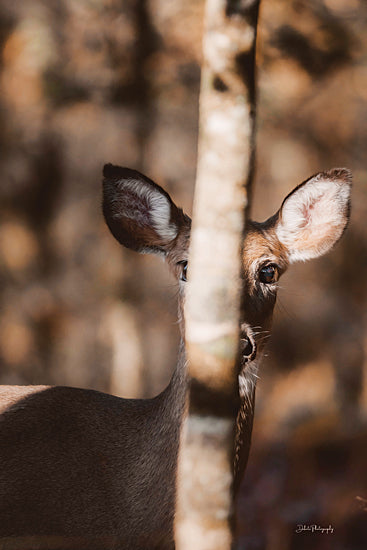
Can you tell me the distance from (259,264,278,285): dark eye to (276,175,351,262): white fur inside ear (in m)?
0.41

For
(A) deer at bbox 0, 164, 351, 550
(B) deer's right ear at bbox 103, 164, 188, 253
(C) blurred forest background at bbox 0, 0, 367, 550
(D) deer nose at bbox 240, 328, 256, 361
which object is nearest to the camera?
(D) deer nose at bbox 240, 328, 256, 361

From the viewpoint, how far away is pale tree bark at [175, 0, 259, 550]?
165cm

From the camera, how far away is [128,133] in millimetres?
4547

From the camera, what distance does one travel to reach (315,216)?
9.54 ft

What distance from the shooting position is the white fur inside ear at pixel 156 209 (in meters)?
2.66

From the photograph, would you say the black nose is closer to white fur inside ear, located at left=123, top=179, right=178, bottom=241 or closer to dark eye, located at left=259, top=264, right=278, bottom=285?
dark eye, located at left=259, top=264, right=278, bottom=285

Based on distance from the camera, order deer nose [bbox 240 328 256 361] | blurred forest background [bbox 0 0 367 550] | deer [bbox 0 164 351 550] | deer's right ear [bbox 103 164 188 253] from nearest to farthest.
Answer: deer nose [bbox 240 328 256 361], deer [bbox 0 164 351 550], deer's right ear [bbox 103 164 188 253], blurred forest background [bbox 0 0 367 550]

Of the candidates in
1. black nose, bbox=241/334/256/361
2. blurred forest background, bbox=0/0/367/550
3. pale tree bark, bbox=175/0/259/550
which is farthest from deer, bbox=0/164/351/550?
blurred forest background, bbox=0/0/367/550

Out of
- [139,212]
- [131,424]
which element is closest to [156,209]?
[139,212]

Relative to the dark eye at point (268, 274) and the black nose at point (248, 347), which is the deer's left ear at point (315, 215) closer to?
the dark eye at point (268, 274)

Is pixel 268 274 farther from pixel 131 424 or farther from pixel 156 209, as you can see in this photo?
pixel 131 424

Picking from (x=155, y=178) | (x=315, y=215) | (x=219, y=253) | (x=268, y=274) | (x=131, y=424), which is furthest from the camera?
(x=155, y=178)

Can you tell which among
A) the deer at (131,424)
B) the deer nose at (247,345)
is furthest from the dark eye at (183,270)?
the deer nose at (247,345)

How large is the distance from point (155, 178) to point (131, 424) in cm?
236
